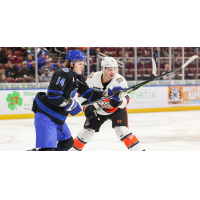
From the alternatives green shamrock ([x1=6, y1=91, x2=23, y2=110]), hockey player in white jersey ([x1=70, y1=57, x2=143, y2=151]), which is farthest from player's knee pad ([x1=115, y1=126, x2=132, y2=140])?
green shamrock ([x1=6, y1=91, x2=23, y2=110])

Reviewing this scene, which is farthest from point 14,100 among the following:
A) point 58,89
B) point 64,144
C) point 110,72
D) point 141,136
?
point 58,89

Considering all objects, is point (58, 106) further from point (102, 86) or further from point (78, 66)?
point (102, 86)

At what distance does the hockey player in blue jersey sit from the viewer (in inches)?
102

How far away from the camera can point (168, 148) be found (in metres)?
4.07

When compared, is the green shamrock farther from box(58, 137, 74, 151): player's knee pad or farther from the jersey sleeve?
the jersey sleeve

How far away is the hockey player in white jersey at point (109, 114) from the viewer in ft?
10.6

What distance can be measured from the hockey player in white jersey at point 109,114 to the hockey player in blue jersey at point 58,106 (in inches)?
19.0

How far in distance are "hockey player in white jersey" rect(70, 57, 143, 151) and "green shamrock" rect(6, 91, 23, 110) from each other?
188 inches

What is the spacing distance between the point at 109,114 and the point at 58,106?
83 cm

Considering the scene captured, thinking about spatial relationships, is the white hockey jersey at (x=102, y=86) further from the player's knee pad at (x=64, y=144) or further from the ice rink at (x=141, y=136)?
the ice rink at (x=141, y=136)

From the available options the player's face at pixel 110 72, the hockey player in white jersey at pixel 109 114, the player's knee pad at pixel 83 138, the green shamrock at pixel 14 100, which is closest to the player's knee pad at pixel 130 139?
the hockey player in white jersey at pixel 109 114

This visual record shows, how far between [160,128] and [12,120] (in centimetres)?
337

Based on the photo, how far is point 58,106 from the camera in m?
2.69

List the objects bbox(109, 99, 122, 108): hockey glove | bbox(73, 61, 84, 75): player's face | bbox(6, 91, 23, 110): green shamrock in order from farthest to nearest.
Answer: bbox(6, 91, 23, 110): green shamrock < bbox(109, 99, 122, 108): hockey glove < bbox(73, 61, 84, 75): player's face
